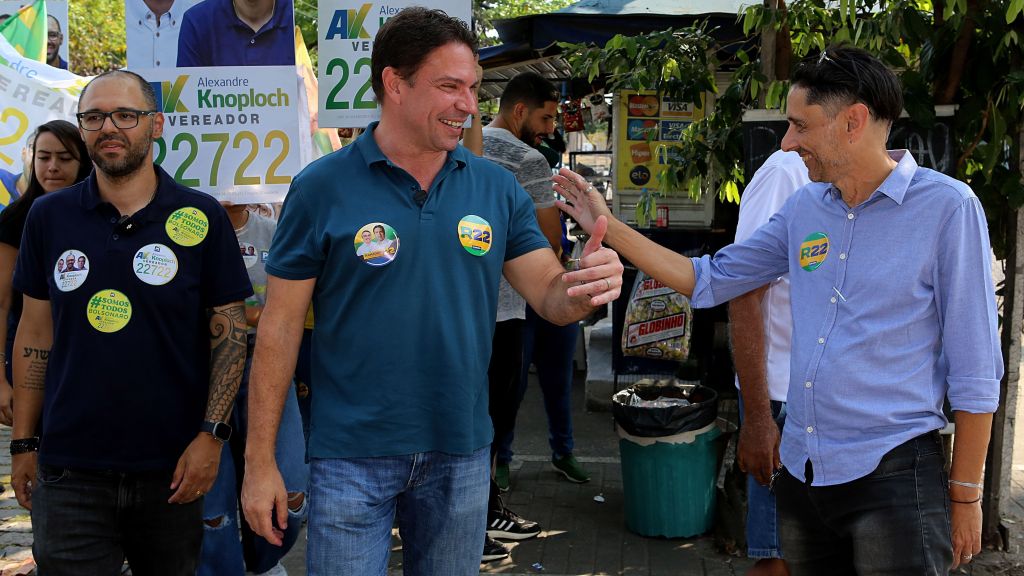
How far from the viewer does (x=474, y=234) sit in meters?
2.58

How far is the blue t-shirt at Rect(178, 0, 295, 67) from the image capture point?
Answer: 4492 mm

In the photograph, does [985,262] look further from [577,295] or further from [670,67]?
[670,67]

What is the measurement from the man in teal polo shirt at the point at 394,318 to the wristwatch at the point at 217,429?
601mm

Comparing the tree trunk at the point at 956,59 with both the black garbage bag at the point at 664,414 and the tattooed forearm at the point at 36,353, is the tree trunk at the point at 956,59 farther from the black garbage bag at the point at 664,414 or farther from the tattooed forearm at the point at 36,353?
the tattooed forearm at the point at 36,353

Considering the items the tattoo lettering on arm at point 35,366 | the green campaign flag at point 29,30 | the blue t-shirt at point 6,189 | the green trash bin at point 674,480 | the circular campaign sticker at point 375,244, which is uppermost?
the green campaign flag at point 29,30

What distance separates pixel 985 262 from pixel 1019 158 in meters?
2.38

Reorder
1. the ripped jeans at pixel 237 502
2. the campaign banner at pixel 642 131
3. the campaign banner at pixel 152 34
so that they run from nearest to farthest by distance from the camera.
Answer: the ripped jeans at pixel 237 502 → the campaign banner at pixel 152 34 → the campaign banner at pixel 642 131

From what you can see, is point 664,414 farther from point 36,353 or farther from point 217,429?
point 36,353

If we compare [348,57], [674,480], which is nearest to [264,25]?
[348,57]

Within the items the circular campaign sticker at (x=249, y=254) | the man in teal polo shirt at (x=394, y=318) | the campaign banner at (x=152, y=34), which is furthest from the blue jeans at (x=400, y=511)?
the campaign banner at (x=152, y=34)

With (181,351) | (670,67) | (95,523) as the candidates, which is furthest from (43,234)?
(670,67)

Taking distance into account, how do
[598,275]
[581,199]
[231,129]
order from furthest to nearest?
[231,129]
[581,199]
[598,275]

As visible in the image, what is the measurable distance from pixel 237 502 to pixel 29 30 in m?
5.70

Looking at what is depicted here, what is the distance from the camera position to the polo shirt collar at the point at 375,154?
2.58 meters
